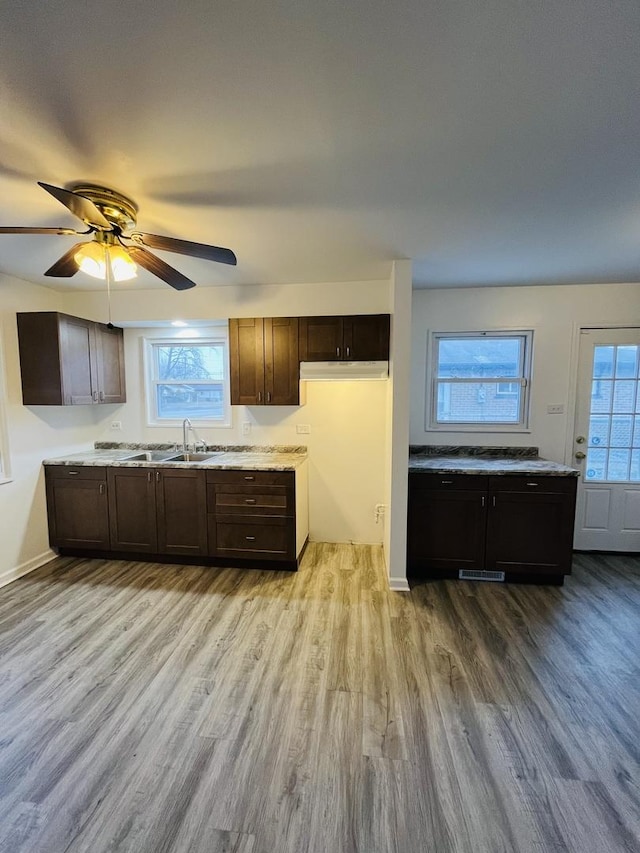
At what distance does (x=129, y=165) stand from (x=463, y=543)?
123 inches

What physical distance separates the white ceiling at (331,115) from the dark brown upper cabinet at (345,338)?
85cm

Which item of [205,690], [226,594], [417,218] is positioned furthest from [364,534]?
[417,218]

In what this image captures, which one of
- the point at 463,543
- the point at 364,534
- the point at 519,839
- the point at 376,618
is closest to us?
the point at 519,839

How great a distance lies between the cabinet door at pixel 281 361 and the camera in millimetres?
3062

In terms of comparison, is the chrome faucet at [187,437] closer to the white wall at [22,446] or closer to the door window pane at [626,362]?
the white wall at [22,446]

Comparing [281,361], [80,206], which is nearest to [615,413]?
[281,361]

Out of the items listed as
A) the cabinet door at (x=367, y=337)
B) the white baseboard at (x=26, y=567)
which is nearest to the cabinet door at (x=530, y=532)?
the cabinet door at (x=367, y=337)

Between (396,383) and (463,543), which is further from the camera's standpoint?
(463,543)

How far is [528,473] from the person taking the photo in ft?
9.03

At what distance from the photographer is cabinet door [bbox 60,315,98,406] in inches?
118

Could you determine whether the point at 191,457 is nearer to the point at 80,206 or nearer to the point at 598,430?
the point at 80,206

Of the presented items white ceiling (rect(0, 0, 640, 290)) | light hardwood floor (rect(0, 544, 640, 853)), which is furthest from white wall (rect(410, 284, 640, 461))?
light hardwood floor (rect(0, 544, 640, 853))

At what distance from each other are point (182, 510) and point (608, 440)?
12.8ft

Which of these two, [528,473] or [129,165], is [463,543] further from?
[129,165]
